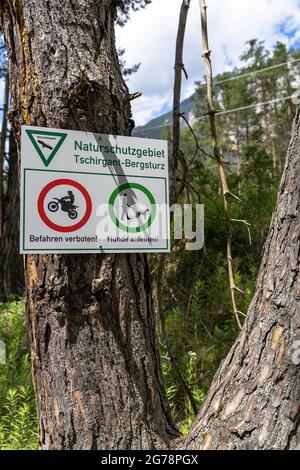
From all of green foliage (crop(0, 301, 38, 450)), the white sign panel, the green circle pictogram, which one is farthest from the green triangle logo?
green foliage (crop(0, 301, 38, 450))

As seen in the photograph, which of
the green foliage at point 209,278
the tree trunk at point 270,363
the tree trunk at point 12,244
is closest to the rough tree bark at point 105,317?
the tree trunk at point 270,363

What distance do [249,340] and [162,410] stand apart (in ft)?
1.38

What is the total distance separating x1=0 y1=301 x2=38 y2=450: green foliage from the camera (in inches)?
78.6

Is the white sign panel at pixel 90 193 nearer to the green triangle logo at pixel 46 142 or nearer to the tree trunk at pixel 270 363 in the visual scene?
the green triangle logo at pixel 46 142

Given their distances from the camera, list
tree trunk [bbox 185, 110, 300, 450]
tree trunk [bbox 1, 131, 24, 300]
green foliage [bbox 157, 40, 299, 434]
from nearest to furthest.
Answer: tree trunk [bbox 185, 110, 300, 450]
green foliage [bbox 157, 40, 299, 434]
tree trunk [bbox 1, 131, 24, 300]

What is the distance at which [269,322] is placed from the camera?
3.67 ft

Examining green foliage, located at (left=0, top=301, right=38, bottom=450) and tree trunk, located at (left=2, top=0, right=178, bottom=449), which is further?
green foliage, located at (left=0, top=301, right=38, bottom=450)

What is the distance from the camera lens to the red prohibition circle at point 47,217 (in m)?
1.22

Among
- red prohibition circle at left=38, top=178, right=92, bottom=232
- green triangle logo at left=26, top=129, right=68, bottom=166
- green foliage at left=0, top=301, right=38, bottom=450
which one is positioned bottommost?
green foliage at left=0, top=301, right=38, bottom=450

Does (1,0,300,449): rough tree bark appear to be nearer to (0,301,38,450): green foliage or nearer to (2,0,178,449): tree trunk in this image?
(2,0,178,449): tree trunk

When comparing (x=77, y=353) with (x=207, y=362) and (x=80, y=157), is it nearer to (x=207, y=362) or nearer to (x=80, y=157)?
(x=80, y=157)

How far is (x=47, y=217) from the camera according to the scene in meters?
1.22

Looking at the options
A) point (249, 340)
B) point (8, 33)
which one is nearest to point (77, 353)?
point (249, 340)

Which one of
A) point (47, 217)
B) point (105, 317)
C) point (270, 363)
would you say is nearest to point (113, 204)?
point (47, 217)
